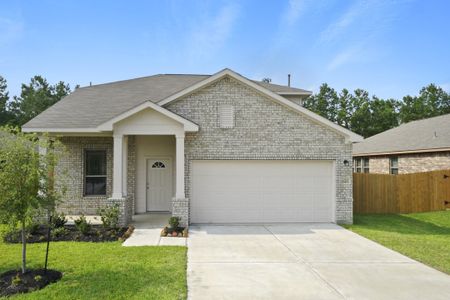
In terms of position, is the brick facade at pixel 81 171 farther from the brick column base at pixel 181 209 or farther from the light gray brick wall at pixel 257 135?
the brick column base at pixel 181 209

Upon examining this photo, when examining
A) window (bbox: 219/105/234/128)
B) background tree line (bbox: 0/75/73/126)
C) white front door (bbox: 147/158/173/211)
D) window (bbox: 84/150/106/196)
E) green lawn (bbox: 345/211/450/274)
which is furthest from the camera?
background tree line (bbox: 0/75/73/126)

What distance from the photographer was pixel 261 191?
12875 millimetres

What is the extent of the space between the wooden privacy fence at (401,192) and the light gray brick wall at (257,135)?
280 centimetres

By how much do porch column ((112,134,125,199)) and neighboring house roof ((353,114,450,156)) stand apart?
15.0 m

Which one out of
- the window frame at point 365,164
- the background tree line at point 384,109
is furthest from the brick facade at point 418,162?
the background tree line at point 384,109

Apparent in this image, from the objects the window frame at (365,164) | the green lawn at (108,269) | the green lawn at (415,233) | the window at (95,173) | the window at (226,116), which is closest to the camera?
the green lawn at (108,269)

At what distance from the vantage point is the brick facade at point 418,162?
57.1 feet

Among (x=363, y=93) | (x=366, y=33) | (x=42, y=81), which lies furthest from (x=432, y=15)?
(x=42, y=81)

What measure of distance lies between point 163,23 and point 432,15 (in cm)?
1097

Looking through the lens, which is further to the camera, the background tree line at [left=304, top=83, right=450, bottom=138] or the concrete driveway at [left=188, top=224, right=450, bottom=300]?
the background tree line at [left=304, top=83, right=450, bottom=138]

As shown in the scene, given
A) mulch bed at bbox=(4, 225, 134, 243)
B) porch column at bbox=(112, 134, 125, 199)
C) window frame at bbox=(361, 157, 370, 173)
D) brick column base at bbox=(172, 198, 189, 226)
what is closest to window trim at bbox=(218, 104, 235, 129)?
brick column base at bbox=(172, 198, 189, 226)

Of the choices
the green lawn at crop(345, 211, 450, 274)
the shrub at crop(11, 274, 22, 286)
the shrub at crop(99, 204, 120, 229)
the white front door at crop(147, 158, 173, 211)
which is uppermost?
the white front door at crop(147, 158, 173, 211)

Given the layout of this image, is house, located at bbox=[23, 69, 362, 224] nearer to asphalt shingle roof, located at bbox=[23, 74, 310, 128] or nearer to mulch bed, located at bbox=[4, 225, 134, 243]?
asphalt shingle roof, located at bbox=[23, 74, 310, 128]

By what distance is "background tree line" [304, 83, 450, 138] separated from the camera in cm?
4894
